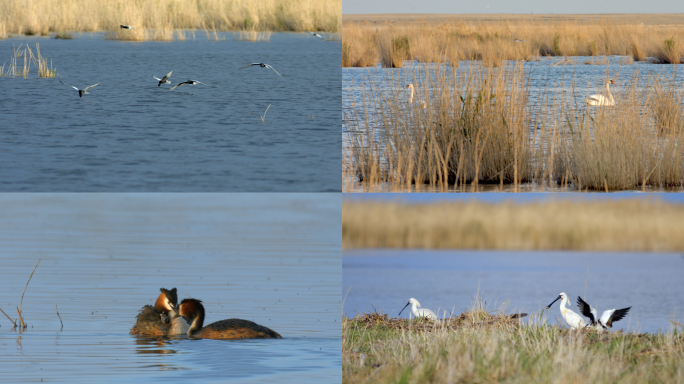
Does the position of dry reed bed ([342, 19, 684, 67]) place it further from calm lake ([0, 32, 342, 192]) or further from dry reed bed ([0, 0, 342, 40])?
dry reed bed ([0, 0, 342, 40])

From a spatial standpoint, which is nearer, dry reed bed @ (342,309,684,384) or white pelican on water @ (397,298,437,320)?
dry reed bed @ (342,309,684,384)

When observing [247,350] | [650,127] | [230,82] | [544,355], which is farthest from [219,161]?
[230,82]

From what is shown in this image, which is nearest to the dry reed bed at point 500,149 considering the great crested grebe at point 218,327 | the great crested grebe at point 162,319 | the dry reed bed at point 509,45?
the great crested grebe at point 218,327

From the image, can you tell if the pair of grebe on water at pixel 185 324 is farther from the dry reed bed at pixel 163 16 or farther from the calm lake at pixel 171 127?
the dry reed bed at pixel 163 16

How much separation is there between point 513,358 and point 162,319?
130 inches

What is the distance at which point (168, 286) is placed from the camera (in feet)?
22.6

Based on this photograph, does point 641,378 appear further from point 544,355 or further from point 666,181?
point 666,181

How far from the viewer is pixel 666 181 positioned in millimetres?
7410

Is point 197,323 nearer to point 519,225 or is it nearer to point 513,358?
point 513,358

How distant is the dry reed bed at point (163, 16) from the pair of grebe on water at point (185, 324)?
855 inches

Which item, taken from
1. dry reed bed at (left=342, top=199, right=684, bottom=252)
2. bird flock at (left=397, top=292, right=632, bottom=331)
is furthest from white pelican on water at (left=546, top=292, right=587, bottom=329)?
dry reed bed at (left=342, top=199, right=684, bottom=252)

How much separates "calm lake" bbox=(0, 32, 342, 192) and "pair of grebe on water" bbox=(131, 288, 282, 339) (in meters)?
1.68

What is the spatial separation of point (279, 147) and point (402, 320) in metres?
4.38

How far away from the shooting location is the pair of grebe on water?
19.1 ft
